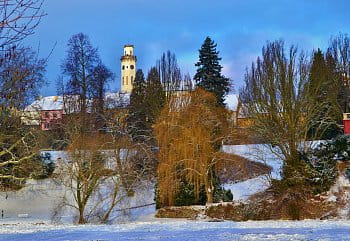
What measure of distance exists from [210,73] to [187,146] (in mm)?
13355

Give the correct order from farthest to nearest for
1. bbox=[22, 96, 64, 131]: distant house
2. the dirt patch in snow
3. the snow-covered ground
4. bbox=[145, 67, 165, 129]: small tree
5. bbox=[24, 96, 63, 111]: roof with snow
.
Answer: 1. bbox=[145, 67, 165, 129]: small tree
2. the snow-covered ground
3. the dirt patch in snow
4. bbox=[24, 96, 63, 111]: roof with snow
5. bbox=[22, 96, 64, 131]: distant house

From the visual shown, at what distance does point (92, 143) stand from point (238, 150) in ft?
30.6

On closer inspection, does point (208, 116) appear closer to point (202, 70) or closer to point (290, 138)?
point (290, 138)

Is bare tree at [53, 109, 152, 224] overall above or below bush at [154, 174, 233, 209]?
above

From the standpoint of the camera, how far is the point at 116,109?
117ft

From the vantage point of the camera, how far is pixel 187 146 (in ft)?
79.4

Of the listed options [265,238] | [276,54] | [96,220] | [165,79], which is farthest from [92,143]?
[165,79]

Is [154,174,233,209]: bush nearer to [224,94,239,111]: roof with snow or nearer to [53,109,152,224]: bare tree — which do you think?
[53,109,152,224]: bare tree

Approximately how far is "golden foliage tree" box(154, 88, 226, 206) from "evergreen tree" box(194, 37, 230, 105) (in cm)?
1092

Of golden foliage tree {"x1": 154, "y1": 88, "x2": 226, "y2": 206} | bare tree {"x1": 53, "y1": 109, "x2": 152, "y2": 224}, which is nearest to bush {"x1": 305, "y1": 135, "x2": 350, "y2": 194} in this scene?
golden foliage tree {"x1": 154, "y1": 88, "x2": 226, "y2": 206}

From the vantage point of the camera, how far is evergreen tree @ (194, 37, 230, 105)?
3612 cm

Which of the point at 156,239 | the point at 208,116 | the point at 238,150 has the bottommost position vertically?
the point at 156,239

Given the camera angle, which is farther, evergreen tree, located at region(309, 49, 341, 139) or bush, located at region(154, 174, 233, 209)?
evergreen tree, located at region(309, 49, 341, 139)

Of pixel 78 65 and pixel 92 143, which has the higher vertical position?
pixel 78 65
